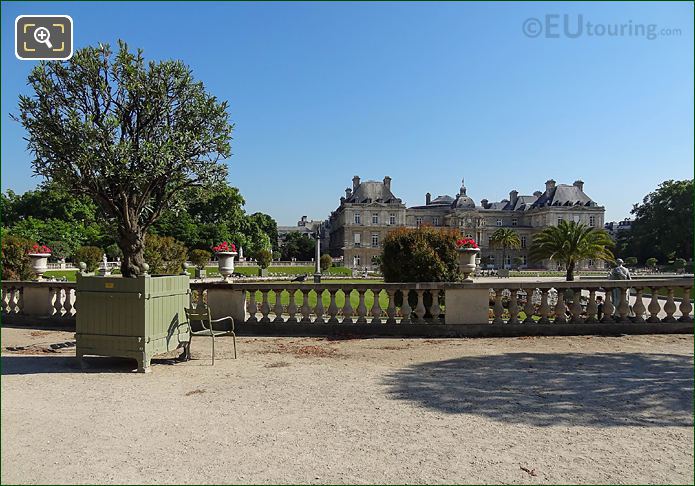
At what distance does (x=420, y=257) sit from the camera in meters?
11.1

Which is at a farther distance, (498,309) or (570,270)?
(570,270)

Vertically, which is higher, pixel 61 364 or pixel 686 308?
pixel 686 308

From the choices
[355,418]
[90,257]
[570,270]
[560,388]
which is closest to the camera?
[355,418]

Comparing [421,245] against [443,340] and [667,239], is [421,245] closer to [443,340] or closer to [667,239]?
[443,340]

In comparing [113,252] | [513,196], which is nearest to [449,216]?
[513,196]

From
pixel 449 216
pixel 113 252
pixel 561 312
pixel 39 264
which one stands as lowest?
pixel 561 312

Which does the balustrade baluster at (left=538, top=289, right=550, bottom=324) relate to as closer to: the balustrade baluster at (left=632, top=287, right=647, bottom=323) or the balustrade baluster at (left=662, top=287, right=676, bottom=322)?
the balustrade baluster at (left=632, top=287, right=647, bottom=323)

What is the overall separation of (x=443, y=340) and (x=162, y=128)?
5.57 m

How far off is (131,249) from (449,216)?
94.4m

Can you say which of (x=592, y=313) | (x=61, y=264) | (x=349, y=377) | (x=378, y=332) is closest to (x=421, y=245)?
(x=378, y=332)

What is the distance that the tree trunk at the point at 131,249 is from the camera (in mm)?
8273

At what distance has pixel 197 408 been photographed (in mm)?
4719

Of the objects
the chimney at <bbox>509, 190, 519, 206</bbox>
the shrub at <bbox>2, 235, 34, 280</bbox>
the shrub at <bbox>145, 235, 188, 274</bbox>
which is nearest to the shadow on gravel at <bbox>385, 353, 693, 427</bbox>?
the shrub at <bbox>145, 235, 188, 274</bbox>

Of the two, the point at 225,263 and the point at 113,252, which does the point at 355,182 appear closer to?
the point at 113,252
